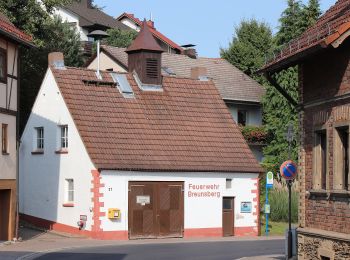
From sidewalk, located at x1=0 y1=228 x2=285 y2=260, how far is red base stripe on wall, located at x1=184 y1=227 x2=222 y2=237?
1128mm

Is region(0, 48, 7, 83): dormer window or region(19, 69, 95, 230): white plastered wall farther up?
region(0, 48, 7, 83): dormer window

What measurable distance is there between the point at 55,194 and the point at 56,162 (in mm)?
1470

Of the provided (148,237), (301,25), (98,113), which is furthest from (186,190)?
(301,25)

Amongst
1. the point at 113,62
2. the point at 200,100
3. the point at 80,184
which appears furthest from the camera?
the point at 113,62

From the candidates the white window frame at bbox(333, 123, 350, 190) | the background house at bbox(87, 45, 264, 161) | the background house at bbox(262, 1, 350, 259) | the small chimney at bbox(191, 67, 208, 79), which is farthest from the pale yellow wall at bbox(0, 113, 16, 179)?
the background house at bbox(87, 45, 264, 161)

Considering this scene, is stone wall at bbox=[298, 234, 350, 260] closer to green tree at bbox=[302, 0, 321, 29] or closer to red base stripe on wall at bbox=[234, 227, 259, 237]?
red base stripe on wall at bbox=[234, 227, 259, 237]

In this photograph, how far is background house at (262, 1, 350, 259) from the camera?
20.0m

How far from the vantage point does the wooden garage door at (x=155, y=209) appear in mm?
39250

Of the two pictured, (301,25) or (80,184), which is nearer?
(80,184)

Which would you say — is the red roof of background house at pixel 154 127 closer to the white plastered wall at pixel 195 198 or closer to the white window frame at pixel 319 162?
the white plastered wall at pixel 195 198

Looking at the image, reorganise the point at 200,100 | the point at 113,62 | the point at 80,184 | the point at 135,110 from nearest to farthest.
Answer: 1. the point at 80,184
2. the point at 135,110
3. the point at 200,100
4. the point at 113,62

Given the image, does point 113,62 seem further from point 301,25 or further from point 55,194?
point 55,194

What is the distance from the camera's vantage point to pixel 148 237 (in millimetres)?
39562

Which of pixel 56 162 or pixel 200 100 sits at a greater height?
pixel 200 100
